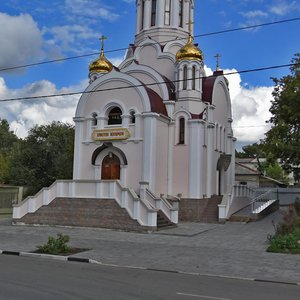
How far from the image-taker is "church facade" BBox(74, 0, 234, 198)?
25812 millimetres

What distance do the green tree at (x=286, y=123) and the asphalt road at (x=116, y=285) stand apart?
1583cm

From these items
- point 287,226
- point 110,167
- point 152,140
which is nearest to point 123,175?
point 110,167

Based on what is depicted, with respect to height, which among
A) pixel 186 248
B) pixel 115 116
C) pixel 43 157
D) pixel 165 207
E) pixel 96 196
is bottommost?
pixel 186 248

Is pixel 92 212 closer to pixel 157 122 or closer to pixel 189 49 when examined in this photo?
pixel 157 122

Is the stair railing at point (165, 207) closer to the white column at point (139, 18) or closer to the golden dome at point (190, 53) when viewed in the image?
the golden dome at point (190, 53)

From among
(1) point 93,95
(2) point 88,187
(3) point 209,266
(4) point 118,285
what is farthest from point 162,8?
(4) point 118,285

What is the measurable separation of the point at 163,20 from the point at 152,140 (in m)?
10.3

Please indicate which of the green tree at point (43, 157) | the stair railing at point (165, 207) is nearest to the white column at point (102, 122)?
the stair railing at point (165, 207)

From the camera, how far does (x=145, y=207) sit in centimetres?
2064

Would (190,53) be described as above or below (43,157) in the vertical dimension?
above

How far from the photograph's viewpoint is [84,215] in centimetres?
2203

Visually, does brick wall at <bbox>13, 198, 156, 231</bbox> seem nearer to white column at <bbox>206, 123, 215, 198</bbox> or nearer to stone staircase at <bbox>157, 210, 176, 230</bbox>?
stone staircase at <bbox>157, 210, 176, 230</bbox>

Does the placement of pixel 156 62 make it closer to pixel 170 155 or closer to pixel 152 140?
pixel 170 155

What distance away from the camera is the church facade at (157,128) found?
84.7ft
